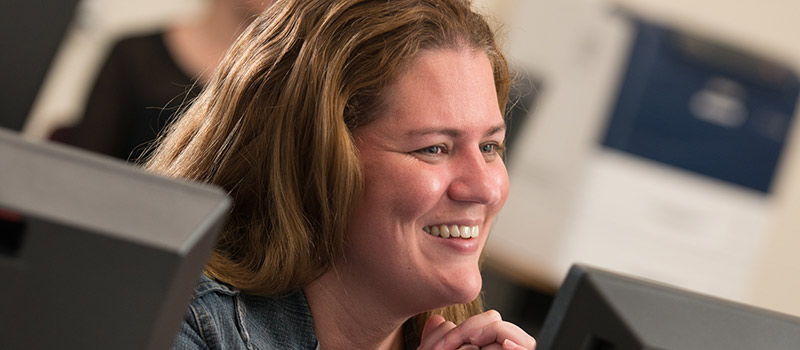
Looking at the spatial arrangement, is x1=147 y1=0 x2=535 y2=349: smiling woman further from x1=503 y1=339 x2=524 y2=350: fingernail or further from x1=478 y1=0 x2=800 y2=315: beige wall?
x1=478 y1=0 x2=800 y2=315: beige wall

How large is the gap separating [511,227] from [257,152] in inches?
91.6

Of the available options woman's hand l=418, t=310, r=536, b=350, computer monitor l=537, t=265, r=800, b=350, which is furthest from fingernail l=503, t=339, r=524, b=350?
computer monitor l=537, t=265, r=800, b=350

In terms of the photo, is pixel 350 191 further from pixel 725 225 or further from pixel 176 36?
pixel 725 225

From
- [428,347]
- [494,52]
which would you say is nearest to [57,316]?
[428,347]

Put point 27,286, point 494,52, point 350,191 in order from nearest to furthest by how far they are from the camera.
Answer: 1. point 27,286
2. point 350,191
3. point 494,52

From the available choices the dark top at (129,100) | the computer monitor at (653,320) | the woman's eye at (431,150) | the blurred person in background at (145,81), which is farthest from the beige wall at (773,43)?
the computer monitor at (653,320)

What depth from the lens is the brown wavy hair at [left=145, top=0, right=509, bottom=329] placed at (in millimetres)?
1165

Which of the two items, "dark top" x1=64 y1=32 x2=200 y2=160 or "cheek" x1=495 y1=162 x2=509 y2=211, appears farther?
"dark top" x1=64 y1=32 x2=200 y2=160

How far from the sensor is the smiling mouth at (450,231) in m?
1.20

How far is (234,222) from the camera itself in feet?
4.05

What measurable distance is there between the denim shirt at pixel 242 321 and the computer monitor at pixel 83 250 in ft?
1.78

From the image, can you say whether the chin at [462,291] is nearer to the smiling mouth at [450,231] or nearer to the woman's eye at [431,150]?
the smiling mouth at [450,231]

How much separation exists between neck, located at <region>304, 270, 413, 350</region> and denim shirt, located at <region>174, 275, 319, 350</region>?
2 cm

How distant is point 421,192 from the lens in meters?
1.17
